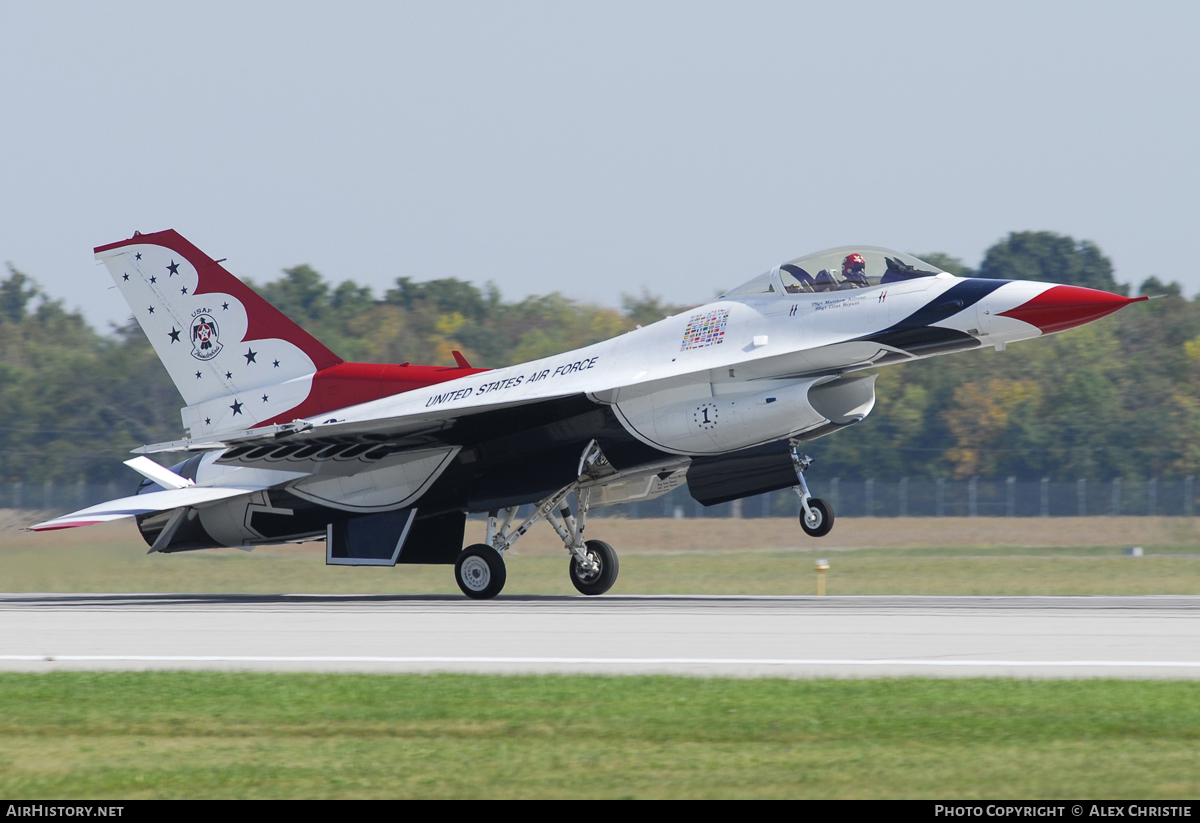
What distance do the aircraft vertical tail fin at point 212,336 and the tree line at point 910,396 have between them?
26.2 m

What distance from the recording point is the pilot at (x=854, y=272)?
17859 millimetres

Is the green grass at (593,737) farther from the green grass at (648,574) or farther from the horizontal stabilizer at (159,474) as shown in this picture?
the green grass at (648,574)

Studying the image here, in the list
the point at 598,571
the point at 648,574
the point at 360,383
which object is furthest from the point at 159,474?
the point at 648,574

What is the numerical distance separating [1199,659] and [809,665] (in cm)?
298

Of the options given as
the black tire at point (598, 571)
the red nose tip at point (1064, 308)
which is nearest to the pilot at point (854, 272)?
the red nose tip at point (1064, 308)

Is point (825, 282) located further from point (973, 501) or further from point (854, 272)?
point (973, 501)

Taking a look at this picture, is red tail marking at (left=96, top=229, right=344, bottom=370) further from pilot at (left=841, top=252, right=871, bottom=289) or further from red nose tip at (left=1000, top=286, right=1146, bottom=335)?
red nose tip at (left=1000, top=286, right=1146, bottom=335)

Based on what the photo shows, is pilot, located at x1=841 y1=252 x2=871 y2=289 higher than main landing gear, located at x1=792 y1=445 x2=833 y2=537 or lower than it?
higher

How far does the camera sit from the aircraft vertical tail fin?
21.8m

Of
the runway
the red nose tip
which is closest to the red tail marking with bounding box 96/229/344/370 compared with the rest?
the runway

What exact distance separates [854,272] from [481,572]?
666cm

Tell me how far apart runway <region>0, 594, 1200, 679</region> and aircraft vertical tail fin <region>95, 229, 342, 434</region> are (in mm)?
3858

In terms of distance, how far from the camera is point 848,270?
17938mm
